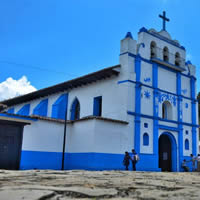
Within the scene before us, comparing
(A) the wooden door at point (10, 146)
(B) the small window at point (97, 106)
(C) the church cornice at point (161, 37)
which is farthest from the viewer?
Answer: (B) the small window at point (97, 106)

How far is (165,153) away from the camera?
69.8 feet

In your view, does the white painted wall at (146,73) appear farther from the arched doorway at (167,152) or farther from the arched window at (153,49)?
the arched doorway at (167,152)

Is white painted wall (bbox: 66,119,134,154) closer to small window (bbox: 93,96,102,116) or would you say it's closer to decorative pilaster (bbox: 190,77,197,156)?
small window (bbox: 93,96,102,116)

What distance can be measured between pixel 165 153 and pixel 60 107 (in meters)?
8.79

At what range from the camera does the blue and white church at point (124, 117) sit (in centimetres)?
1684

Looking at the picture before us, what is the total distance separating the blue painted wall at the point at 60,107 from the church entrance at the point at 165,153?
25.6 ft

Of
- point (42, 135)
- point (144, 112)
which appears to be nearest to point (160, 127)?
point (144, 112)

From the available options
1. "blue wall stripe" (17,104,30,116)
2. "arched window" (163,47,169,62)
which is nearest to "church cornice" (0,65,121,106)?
"blue wall stripe" (17,104,30,116)

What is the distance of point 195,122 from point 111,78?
815cm

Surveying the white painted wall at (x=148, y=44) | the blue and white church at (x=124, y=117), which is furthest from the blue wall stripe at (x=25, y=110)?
the white painted wall at (x=148, y=44)

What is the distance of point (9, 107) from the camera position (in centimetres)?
3238

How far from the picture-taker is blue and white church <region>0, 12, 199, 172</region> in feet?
55.3

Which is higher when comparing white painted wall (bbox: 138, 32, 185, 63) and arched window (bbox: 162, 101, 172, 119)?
white painted wall (bbox: 138, 32, 185, 63)

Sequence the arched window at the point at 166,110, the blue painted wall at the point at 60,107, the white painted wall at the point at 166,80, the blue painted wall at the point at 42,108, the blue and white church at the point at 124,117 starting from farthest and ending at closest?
the blue painted wall at the point at 42,108, the blue painted wall at the point at 60,107, the arched window at the point at 166,110, the white painted wall at the point at 166,80, the blue and white church at the point at 124,117
